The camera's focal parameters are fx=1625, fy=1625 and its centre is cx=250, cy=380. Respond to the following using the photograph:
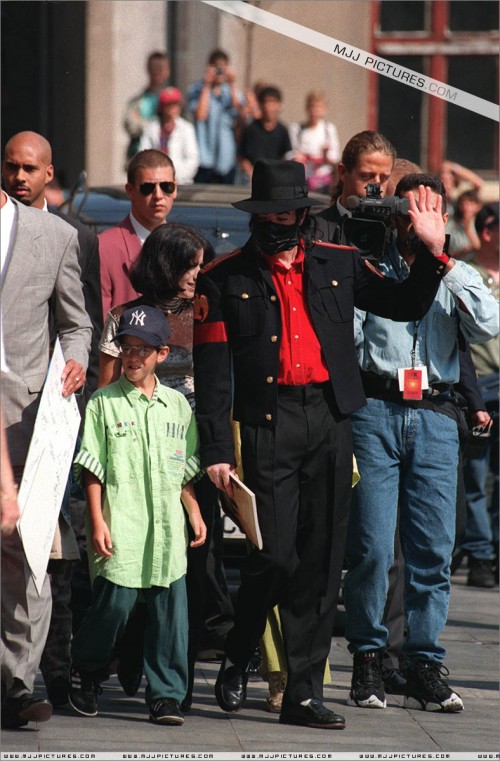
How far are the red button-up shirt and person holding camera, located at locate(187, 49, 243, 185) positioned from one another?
9192 millimetres

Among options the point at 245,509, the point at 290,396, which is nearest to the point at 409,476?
the point at 290,396

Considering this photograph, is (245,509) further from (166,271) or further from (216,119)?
(216,119)

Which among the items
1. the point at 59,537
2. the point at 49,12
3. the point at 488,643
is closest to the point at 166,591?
the point at 59,537

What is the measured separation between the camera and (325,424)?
20.2ft

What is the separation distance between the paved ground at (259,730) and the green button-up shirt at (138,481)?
0.55 m

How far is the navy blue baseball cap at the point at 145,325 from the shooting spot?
6195 millimetres

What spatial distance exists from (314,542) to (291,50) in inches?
629

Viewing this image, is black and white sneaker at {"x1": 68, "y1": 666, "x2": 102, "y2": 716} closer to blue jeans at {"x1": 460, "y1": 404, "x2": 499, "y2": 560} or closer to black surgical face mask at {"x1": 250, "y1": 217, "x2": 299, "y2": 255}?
black surgical face mask at {"x1": 250, "y1": 217, "x2": 299, "y2": 255}

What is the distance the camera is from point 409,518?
666cm

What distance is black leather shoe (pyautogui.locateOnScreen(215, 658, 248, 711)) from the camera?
6.29 meters

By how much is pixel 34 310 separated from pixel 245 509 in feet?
3.63

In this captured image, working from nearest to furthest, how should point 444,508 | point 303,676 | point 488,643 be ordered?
point 303,676
point 444,508
point 488,643

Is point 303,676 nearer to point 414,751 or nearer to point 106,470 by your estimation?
point 414,751
